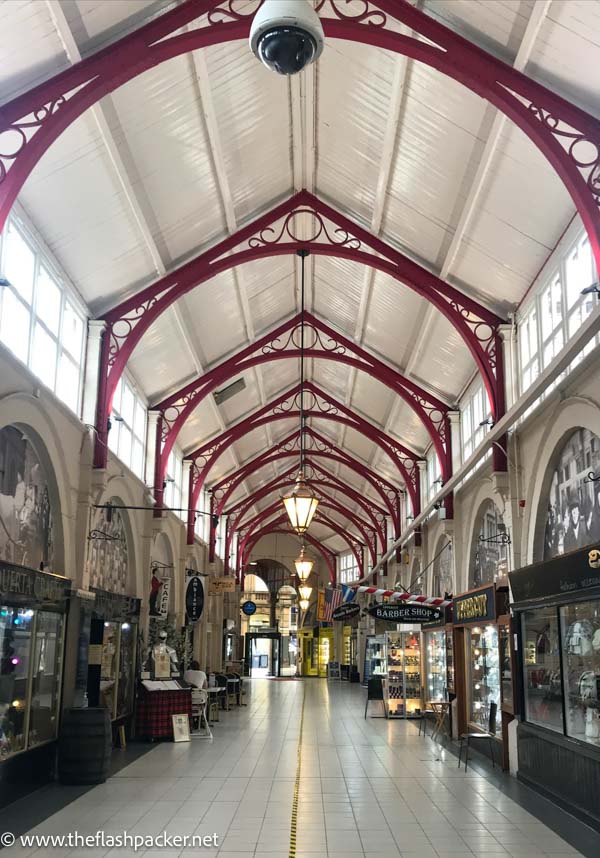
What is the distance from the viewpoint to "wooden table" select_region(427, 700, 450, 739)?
45.9 feet

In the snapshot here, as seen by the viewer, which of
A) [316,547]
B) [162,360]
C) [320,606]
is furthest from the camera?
[316,547]

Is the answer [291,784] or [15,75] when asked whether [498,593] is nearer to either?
[291,784]

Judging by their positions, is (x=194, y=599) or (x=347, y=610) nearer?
(x=194, y=599)

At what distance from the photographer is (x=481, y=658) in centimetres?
1415

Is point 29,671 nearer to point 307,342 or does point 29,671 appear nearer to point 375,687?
point 307,342

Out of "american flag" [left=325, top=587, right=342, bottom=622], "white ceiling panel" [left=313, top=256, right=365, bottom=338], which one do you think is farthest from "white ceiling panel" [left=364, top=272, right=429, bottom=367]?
"american flag" [left=325, top=587, right=342, bottom=622]

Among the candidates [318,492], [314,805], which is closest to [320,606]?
[318,492]

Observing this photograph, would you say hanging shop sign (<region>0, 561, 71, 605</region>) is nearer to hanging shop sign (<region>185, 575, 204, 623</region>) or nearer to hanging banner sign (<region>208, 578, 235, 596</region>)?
hanging shop sign (<region>185, 575, 204, 623</region>)

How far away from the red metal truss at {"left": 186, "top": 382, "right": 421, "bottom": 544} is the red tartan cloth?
242 inches

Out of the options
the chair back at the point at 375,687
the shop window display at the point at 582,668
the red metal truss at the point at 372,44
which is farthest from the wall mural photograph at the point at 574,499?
the chair back at the point at 375,687

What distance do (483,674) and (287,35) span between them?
12.4m

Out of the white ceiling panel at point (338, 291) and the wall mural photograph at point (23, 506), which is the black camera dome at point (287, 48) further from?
the white ceiling panel at point (338, 291)

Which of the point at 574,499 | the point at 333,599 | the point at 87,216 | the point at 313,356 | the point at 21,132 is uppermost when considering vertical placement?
the point at 313,356

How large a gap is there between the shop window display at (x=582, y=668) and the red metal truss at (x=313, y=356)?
754 centimetres
